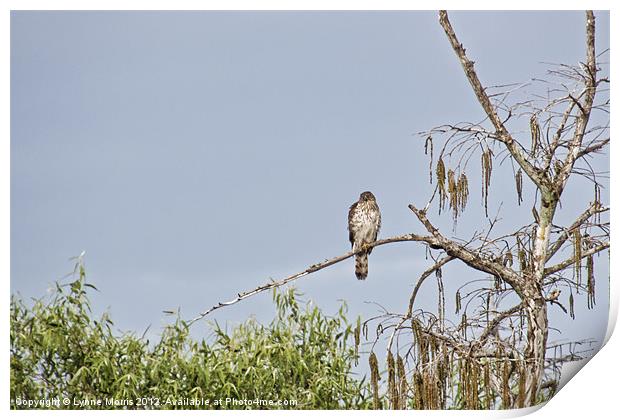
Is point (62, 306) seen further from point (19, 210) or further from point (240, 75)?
point (240, 75)

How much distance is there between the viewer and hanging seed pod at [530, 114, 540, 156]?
12.6 feet

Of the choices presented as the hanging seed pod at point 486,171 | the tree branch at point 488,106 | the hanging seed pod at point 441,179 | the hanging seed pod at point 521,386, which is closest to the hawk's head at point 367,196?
the hanging seed pod at point 441,179

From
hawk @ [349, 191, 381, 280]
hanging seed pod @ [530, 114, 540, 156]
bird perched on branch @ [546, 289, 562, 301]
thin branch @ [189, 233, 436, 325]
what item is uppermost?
hanging seed pod @ [530, 114, 540, 156]

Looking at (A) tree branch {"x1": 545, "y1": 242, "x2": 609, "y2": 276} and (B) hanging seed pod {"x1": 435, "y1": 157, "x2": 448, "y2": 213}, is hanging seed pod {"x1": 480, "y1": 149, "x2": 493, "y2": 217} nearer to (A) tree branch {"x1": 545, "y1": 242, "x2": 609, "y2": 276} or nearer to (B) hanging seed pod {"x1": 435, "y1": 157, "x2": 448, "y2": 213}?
(B) hanging seed pod {"x1": 435, "y1": 157, "x2": 448, "y2": 213}

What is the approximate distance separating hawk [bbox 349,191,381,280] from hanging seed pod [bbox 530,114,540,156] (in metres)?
0.69

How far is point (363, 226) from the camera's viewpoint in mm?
3697

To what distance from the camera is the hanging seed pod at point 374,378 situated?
381cm

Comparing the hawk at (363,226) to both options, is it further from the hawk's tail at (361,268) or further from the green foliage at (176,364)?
the green foliage at (176,364)

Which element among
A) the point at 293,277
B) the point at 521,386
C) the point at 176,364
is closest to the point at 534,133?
the point at 521,386

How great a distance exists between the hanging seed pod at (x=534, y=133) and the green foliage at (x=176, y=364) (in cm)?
102

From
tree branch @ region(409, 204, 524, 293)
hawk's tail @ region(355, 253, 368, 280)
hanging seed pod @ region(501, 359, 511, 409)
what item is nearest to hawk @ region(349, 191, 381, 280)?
hawk's tail @ region(355, 253, 368, 280)

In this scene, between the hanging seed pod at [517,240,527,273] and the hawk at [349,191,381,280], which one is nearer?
the hawk at [349,191,381,280]

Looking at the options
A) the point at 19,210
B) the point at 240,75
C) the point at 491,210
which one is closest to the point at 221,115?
the point at 240,75
